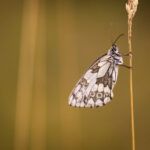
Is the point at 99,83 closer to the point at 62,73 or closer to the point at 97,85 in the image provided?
the point at 97,85

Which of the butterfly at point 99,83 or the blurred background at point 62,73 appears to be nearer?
the butterfly at point 99,83

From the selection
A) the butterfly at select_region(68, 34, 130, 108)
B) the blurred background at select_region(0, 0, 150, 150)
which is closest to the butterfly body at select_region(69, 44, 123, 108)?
the butterfly at select_region(68, 34, 130, 108)

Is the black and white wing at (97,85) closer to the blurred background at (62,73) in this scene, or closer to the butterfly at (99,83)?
the butterfly at (99,83)

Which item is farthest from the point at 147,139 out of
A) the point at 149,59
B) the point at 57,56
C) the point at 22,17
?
the point at 22,17

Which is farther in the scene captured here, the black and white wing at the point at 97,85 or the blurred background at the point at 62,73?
the blurred background at the point at 62,73

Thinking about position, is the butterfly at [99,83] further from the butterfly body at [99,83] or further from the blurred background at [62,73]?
the blurred background at [62,73]

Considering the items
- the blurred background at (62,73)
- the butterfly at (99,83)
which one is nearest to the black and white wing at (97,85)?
the butterfly at (99,83)

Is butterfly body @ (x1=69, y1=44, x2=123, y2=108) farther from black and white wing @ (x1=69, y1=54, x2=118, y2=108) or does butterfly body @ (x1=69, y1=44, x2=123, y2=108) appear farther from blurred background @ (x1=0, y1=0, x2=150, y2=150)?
blurred background @ (x1=0, y1=0, x2=150, y2=150)
